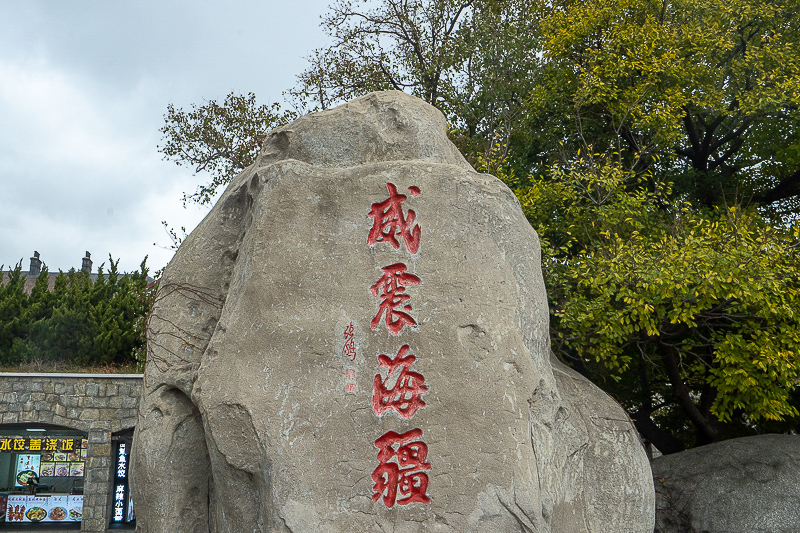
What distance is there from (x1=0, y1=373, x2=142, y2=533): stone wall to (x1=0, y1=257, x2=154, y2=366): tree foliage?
4.59 ft

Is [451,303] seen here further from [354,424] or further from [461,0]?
[461,0]

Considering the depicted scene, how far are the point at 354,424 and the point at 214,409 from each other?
808mm

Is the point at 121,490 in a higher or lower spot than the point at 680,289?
lower

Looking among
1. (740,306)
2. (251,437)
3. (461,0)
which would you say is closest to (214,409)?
(251,437)
